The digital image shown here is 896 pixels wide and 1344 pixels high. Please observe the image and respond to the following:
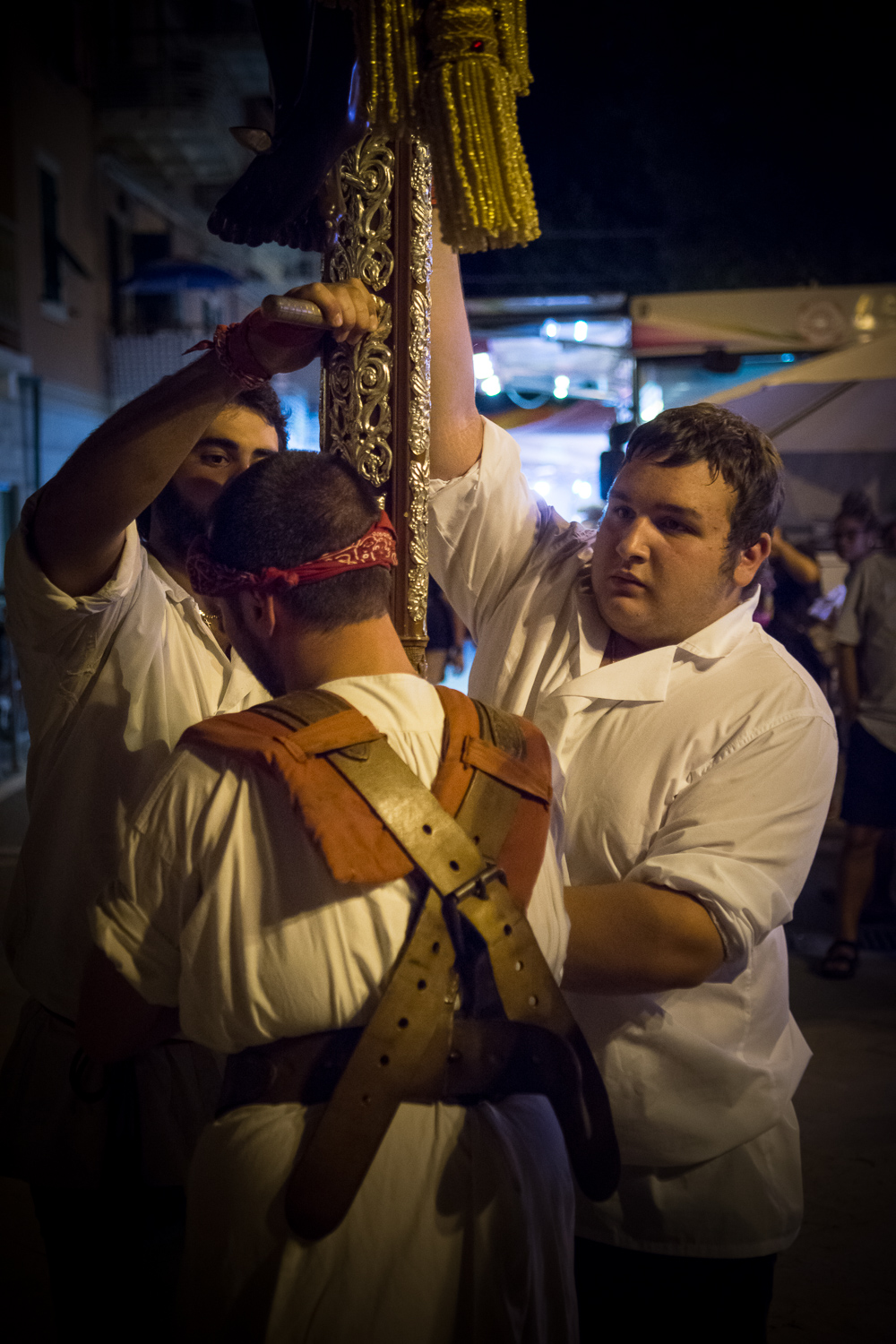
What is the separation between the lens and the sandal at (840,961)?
427 cm

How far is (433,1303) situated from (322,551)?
0.75 metres

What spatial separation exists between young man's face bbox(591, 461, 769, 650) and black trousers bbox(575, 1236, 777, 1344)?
90cm

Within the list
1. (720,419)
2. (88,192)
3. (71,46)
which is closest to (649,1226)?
(720,419)

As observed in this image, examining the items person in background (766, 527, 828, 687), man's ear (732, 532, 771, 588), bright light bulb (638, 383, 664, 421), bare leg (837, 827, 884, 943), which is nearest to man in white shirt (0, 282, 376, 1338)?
man's ear (732, 532, 771, 588)

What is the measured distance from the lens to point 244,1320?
0.96 meters

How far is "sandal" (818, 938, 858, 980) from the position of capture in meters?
4.27

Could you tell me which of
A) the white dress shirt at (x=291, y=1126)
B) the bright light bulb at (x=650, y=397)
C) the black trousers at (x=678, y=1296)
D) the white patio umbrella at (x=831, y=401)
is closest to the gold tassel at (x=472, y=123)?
the white dress shirt at (x=291, y=1126)

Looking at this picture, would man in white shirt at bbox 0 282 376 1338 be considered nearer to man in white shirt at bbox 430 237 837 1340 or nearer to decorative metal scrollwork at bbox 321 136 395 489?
decorative metal scrollwork at bbox 321 136 395 489

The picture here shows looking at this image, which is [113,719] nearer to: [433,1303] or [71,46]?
[433,1303]

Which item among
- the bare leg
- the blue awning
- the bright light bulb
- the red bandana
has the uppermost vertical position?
the blue awning

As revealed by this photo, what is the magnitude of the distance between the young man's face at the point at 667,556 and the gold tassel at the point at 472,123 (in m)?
0.45

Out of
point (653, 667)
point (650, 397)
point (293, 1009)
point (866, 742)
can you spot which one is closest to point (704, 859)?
point (653, 667)

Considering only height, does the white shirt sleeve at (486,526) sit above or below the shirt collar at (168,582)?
above

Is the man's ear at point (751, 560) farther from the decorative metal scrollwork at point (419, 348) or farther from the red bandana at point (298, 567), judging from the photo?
the red bandana at point (298, 567)
